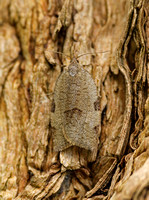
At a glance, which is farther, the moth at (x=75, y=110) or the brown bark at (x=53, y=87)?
the moth at (x=75, y=110)

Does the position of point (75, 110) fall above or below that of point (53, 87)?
below

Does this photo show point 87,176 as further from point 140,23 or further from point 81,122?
point 140,23

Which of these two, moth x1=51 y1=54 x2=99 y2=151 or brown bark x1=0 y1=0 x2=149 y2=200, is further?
moth x1=51 y1=54 x2=99 y2=151

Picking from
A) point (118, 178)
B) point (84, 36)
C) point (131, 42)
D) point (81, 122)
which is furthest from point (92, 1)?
point (118, 178)

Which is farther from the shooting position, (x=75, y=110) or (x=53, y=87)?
(x=53, y=87)
